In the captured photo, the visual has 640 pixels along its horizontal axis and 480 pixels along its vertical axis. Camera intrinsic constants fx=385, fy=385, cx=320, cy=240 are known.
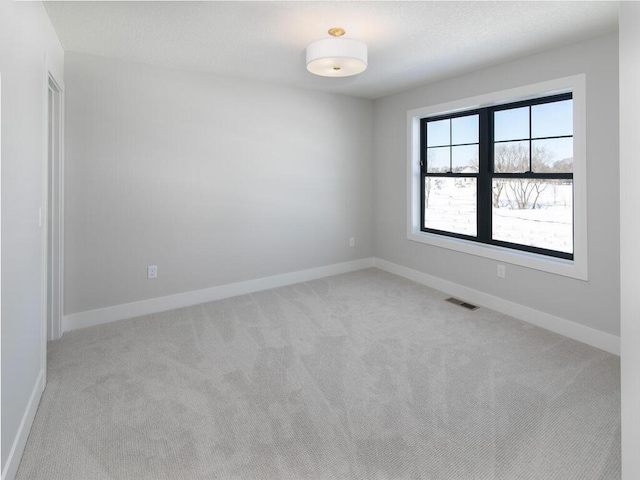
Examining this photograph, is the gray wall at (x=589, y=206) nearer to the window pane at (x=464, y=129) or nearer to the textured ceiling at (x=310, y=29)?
the textured ceiling at (x=310, y=29)

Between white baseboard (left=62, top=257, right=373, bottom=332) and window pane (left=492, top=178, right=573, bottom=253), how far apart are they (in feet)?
6.64

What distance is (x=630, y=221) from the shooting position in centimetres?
120

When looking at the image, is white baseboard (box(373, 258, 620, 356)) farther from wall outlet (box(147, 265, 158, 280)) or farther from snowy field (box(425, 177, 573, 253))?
wall outlet (box(147, 265, 158, 280))

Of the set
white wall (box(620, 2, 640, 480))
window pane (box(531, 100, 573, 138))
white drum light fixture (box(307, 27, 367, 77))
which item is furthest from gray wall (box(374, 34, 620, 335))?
white wall (box(620, 2, 640, 480))

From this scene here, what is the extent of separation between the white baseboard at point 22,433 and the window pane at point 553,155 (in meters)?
4.04

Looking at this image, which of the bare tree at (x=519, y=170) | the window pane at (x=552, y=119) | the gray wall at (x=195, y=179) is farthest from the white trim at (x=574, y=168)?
the gray wall at (x=195, y=179)

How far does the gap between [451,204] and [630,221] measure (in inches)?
130

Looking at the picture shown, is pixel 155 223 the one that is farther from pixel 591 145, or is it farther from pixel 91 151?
pixel 591 145

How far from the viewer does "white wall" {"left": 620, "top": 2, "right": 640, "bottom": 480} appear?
1.17 m

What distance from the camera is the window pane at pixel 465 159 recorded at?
13.5 ft

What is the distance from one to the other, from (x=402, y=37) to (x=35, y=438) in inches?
132

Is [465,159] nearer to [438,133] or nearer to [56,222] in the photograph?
[438,133]

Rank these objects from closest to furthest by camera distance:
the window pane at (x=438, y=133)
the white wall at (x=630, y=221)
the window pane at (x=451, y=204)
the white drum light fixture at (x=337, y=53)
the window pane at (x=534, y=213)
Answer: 1. the white wall at (x=630, y=221)
2. the white drum light fixture at (x=337, y=53)
3. the window pane at (x=534, y=213)
4. the window pane at (x=451, y=204)
5. the window pane at (x=438, y=133)

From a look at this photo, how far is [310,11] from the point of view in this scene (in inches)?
96.1
